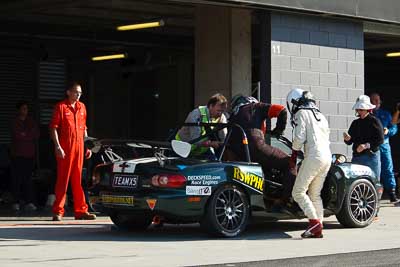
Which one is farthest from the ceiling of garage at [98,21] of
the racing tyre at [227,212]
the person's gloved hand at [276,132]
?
the racing tyre at [227,212]

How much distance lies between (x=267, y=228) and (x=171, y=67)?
13571 millimetres

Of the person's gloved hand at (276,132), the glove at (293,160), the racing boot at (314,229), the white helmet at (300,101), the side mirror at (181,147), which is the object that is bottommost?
the racing boot at (314,229)

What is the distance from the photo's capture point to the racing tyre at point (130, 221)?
11.5 m

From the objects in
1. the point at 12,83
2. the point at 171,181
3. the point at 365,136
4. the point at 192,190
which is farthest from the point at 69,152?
the point at 12,83

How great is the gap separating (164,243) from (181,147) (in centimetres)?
113

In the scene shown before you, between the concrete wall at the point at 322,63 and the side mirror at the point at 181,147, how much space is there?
4.16 metres

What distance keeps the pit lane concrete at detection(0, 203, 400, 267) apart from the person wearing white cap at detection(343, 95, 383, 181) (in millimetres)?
1049

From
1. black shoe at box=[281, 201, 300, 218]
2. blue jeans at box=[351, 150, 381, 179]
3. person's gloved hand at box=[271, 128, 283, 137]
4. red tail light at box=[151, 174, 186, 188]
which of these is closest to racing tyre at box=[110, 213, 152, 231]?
red tail light at box=[151, 174, 186, 188]

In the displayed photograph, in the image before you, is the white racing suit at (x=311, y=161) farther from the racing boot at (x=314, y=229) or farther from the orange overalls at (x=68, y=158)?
the orange overalls at (x=68, y=158)

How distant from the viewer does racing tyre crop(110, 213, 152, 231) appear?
1149 centimetres

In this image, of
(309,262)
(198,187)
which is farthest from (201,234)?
(309,262)

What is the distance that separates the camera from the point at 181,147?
10555 millimetres

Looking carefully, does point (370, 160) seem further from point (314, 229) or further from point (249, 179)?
point (249, 179)

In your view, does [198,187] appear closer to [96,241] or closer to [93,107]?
[96,241]
